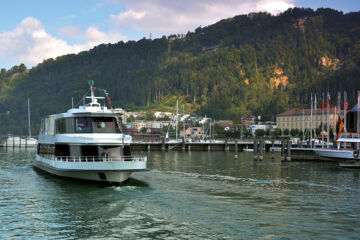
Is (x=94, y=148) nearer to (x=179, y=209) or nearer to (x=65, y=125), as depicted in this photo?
(x=65, y=125)

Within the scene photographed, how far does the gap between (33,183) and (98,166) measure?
1100cm

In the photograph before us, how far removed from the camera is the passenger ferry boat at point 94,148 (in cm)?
3709

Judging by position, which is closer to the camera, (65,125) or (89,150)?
(89,150)

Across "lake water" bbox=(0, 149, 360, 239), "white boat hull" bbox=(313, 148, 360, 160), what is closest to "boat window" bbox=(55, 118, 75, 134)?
"lake water" bbox=(0, 149, 360, 239)

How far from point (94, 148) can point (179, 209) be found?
13068mm

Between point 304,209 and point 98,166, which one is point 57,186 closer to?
point 98,166

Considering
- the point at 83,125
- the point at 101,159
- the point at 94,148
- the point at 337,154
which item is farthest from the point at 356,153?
the point at 83,125

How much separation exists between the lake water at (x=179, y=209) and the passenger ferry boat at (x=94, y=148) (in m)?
1.57

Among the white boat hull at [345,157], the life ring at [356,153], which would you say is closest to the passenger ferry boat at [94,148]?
the white boat hull at [345,157]

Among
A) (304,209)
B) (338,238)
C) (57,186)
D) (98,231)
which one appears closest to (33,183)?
(57,186)

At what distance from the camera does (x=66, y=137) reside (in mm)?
40750

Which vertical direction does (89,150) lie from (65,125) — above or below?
below

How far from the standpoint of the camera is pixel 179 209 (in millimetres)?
29703

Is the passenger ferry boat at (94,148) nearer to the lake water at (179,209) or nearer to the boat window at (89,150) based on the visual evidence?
the boat window at (89,150)
